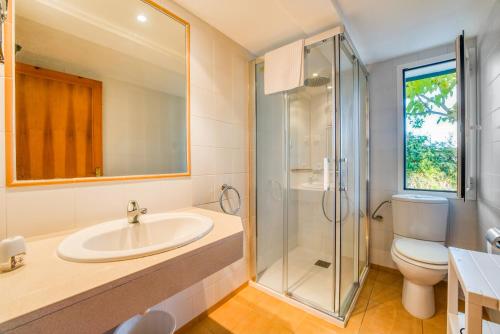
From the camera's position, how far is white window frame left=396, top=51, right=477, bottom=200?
5.08 feet

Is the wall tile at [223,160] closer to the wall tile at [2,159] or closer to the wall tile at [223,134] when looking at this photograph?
the wall tile at [223,134]

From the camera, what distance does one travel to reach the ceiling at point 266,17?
52.4 inches

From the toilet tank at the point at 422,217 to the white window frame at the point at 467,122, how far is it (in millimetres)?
170

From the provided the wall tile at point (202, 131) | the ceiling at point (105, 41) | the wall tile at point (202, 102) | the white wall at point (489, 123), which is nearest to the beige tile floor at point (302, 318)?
the white wall at point (489, 123)

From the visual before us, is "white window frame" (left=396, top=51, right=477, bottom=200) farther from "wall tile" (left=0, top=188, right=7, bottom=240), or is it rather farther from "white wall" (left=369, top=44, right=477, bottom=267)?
"wall tile" (left=0, top=188, right=7, bottom=240)

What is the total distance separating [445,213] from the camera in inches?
69.2

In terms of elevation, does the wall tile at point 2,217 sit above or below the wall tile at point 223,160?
below

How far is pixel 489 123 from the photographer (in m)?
1.37

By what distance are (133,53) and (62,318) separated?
126 centimetres

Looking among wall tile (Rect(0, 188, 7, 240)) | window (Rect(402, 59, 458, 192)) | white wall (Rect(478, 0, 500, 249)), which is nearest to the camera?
wall tile (Rect(0, 188, 7, 240))

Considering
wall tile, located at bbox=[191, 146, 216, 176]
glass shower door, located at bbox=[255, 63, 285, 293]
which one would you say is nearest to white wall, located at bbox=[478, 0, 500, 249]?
glass shower door, located at bbox=[255, 63, 285, 293]

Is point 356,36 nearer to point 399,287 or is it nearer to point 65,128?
point 65,128

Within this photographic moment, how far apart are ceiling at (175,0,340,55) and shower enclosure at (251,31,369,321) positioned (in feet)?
0.53

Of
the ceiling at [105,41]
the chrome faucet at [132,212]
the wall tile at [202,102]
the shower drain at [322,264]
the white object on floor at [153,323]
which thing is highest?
the ceiling at [105,41]
